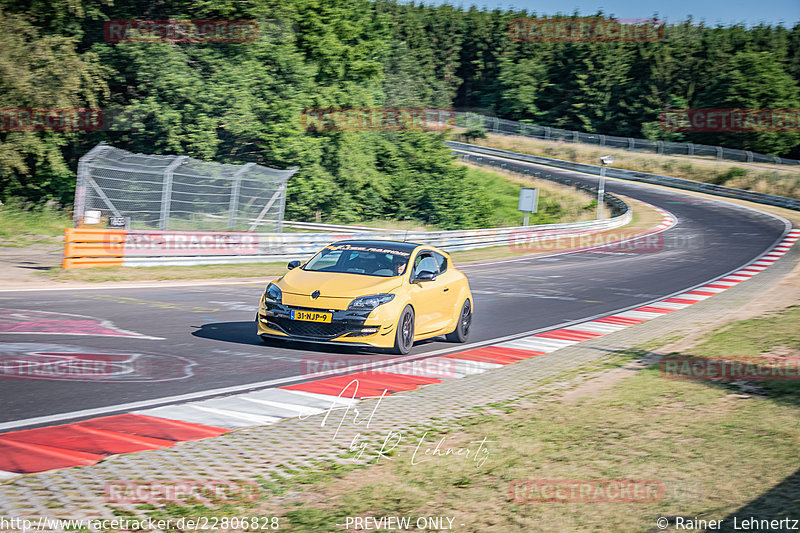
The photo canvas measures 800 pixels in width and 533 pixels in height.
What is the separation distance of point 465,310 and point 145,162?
1284 cm

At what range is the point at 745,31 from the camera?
110500 millimetres

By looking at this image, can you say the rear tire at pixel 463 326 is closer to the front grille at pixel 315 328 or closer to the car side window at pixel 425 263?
the car side window at pixel 425 263

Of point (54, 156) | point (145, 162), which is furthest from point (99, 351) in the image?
point (54, 156)

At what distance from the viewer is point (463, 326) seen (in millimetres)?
12656

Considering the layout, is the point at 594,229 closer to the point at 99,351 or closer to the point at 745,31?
the point at 99,351

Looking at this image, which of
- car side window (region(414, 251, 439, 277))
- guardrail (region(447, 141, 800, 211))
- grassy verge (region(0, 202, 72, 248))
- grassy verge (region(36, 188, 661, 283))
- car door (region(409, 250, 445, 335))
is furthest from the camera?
guardrail (region(447, 141, 800, 211))

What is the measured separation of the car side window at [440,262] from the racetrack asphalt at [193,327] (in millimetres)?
1168

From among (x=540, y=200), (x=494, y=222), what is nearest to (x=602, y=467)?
(x=494, y=222)

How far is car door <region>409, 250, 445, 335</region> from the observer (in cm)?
1129
